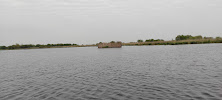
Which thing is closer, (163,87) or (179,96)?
(179,96)

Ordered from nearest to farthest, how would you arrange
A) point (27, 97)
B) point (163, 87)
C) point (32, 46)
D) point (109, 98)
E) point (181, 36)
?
1. point (109, 98)
2. point (27, 97)
3. point (163, 87)
4. point (181, 36)
5. point (32, 46)

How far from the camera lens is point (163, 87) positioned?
12953 millimetres

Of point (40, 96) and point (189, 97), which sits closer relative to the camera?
point (189, 97)

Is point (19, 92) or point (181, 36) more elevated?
point (181, 36)

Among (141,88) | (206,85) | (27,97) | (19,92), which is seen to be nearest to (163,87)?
(141,88)

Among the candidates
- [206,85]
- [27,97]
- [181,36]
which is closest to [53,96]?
[27,97]

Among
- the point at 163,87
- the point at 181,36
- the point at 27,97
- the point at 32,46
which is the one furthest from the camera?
the point at 32,46

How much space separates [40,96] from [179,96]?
455 inches

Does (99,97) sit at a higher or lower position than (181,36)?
lower

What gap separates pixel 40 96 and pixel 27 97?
1.05 metres

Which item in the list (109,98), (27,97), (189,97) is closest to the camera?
(189,97)

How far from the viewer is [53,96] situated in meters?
12.0

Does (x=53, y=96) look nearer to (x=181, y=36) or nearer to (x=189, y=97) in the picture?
Result: (x=189, y=97)

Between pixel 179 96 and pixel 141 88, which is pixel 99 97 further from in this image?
pixel 179 96
